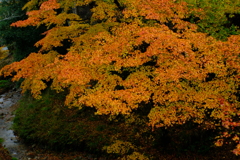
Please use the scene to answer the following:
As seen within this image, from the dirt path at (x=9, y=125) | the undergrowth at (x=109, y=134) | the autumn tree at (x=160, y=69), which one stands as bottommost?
the dirt path at (x=9, y=125)

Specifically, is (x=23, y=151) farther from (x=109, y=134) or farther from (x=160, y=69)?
(x=160, y=69)

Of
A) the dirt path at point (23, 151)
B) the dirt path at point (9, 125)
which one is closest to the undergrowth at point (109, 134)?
the dirt path at point (23, 151)

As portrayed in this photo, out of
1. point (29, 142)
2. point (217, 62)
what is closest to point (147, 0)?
point (217, 62)

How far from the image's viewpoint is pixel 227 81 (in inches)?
305

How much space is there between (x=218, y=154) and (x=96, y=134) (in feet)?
21.8

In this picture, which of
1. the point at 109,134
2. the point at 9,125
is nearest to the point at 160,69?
the point at 109,134

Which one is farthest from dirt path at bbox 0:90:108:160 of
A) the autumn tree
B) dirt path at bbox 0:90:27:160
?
the autumn tree

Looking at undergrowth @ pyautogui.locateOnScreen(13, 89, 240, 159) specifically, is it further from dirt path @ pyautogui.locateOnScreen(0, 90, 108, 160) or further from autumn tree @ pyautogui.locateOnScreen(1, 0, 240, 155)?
autumn tree @ pyautogui.locateOnScreen(1, 0, 240, 155)

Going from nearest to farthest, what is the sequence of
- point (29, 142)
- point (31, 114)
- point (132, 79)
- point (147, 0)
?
point (132, 79), point (147, 0), point (29, 142), point (31, 114)

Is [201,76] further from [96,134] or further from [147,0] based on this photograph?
[96,134]

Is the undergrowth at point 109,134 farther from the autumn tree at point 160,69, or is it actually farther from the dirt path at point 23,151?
the autumn tree at point 160,69

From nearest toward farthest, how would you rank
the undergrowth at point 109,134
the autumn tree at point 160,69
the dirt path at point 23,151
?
the autumn tree at point 160,69 → the undergrowth at point 109,134 → the dirt path at point 23,151

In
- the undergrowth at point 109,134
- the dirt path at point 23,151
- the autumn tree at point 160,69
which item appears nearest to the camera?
the autumn tree at point 160,69

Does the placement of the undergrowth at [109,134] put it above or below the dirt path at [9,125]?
above
